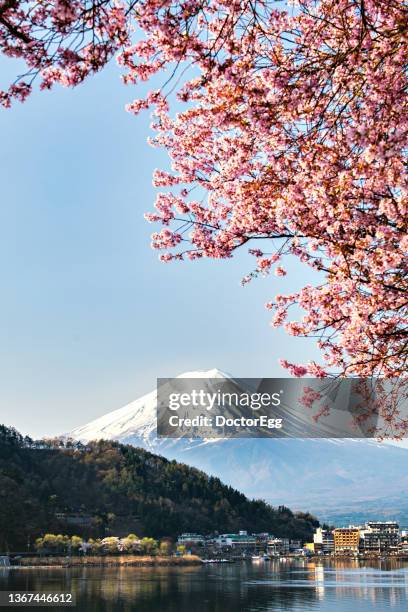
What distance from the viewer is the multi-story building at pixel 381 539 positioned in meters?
89.8

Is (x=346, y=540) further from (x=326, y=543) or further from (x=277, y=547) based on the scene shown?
(x=277, y=547)

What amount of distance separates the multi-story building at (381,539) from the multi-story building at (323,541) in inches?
172

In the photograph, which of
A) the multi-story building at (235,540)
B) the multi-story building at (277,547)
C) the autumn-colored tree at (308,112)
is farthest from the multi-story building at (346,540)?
the autumn-colored tree at (308,112)

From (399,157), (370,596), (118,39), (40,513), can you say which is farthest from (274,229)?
(40,513)

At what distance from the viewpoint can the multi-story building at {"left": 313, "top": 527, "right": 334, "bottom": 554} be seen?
8492 cm

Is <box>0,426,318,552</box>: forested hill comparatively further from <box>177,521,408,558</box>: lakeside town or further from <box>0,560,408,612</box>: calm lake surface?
<box>0,560,408,612</box>: calm lake surface

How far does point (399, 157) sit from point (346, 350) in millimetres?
2794

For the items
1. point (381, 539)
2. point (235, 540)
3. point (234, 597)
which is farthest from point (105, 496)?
point (234, 597)

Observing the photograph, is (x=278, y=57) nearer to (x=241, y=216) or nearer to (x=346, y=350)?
(x=241, y=216)

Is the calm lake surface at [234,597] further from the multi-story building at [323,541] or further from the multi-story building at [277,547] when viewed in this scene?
the multi-story building at [323,541]

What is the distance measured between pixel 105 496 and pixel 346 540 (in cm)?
3406

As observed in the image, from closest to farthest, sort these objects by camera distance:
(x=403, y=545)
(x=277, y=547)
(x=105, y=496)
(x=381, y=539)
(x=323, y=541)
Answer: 1. (x=105, y=496)
2. (x=277, y=547)
3. (x=323, y=541)
4. (x=381, y=539)
5. (x=403, y=545)

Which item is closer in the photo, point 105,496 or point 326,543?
point 105,496

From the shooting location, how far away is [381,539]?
90.7m
